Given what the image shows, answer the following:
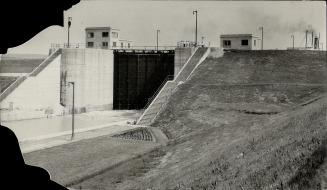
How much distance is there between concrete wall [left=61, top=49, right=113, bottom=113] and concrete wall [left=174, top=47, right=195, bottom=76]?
8744mm

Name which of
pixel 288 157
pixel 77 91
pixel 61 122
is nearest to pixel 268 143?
pixel 288 157

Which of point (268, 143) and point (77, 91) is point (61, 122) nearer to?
point (77, 91)

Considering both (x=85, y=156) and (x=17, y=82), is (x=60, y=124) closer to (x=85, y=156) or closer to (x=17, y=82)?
(x=17, y=82)

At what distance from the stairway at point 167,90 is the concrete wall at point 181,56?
593mm

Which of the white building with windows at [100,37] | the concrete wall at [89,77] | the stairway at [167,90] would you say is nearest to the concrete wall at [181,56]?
the stairway at [167,90]

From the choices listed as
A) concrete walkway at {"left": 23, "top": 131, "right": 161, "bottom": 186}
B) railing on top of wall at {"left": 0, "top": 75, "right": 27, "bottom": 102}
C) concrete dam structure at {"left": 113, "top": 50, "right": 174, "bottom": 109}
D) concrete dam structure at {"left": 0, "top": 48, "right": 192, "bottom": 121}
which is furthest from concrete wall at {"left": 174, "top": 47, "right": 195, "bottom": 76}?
concrete walkway at {"left": 23, "top": 131, "right": 161, "bottom": 186}

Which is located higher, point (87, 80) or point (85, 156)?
point (87, 80)

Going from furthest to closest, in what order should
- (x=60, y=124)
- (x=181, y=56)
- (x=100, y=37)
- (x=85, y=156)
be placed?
1. (x=100, y=37)
2. (x=181, y=56)
3. (x=60, y=124)
4. (x=85, y=156)

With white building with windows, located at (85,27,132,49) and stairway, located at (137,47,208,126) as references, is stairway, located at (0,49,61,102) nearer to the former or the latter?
stairway, located at (137,47,208,126)

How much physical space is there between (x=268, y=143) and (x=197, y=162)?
12.3 feet

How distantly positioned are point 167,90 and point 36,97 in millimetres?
13038

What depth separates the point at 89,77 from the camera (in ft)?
161

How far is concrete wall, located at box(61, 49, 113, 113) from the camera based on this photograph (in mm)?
46875

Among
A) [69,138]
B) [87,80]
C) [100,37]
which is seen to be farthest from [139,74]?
[69,138]
